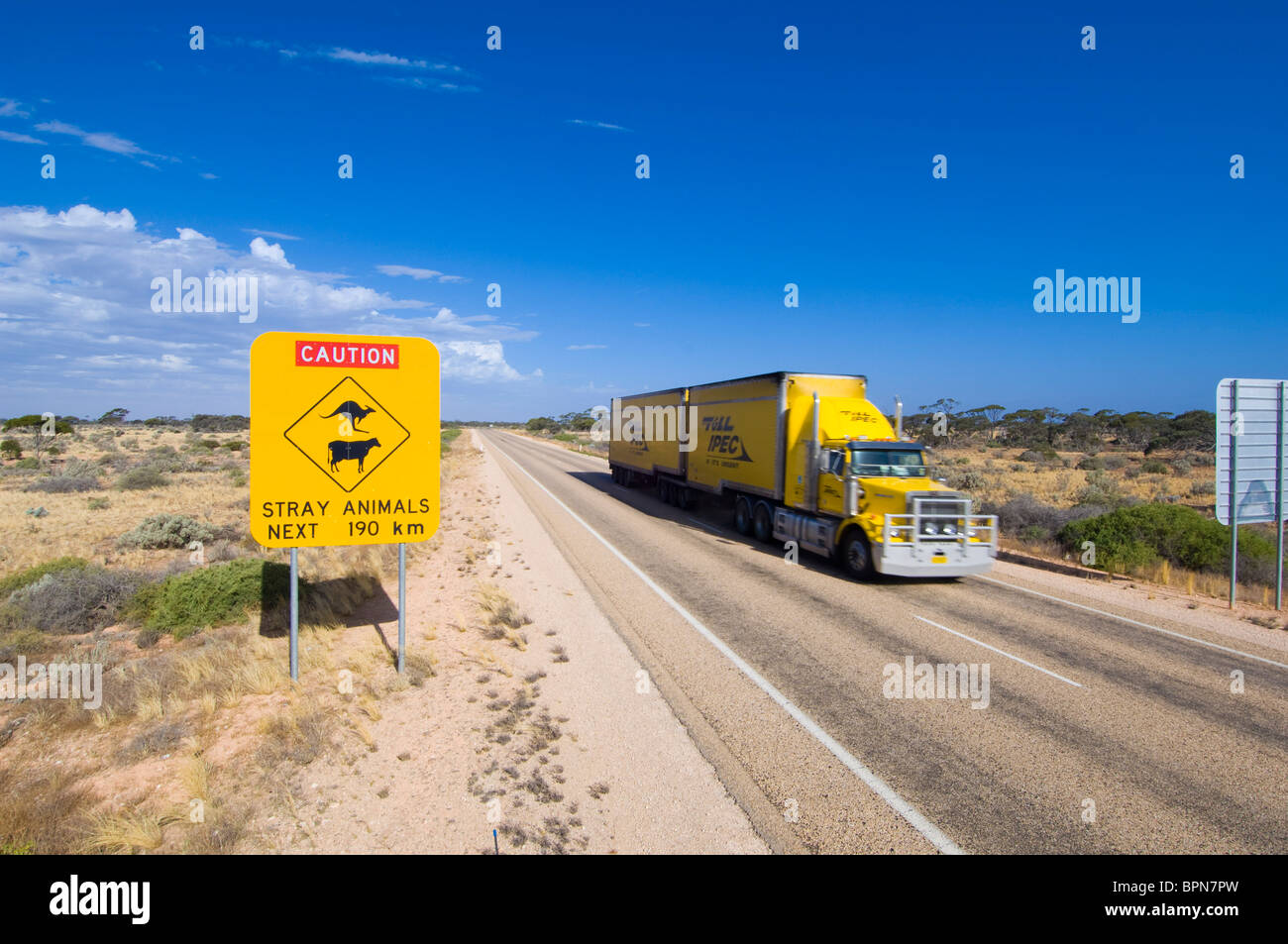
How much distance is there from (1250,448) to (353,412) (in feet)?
51.6

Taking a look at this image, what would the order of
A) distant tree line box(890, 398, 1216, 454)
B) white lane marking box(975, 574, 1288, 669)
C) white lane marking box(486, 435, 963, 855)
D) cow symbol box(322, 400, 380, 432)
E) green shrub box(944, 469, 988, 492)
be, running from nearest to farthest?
white lane marking box(486, 435, 963, 855)
cow symbol box(322, 400, 380, 432)
white lane marking box(975, 574, 1288, 669)
green shrub box(944, 469, 988, 492)
distant tree line box(890, 398, 1216, 454)

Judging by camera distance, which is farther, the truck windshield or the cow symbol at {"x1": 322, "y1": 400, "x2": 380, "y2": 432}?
the truck windshield

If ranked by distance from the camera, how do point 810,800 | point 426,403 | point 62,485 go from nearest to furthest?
point 810,800, point 426,403, point 62,485

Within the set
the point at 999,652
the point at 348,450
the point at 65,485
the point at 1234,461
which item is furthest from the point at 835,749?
the point at 65,485

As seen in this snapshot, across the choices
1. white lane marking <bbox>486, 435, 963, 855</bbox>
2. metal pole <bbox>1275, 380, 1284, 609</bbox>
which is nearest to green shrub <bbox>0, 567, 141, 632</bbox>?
white lane marking <bbox>486, 435, 963, 855</bbox>

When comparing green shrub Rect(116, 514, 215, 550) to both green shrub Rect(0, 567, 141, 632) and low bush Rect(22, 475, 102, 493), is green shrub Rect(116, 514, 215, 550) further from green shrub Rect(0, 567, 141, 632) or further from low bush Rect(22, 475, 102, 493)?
low bush Rect(22, 475, 102, 493)

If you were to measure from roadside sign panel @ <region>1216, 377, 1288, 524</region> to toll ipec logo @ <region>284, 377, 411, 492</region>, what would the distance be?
14426 mm

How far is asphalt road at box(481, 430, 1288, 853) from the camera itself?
5059mm

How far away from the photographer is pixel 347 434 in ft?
24.5

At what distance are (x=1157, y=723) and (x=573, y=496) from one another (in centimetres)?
2177

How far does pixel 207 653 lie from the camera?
7945 millimetres
